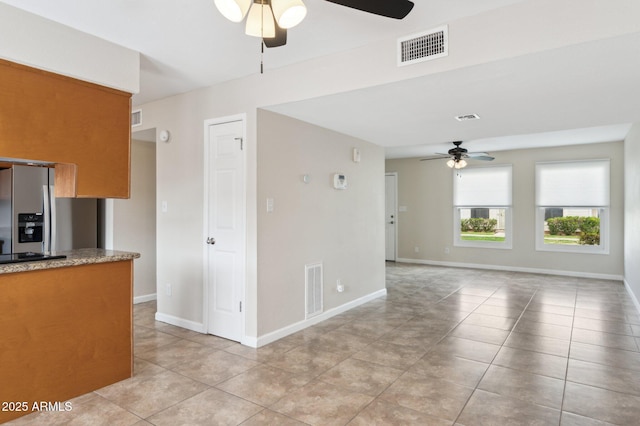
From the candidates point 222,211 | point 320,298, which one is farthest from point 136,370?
point 320,298

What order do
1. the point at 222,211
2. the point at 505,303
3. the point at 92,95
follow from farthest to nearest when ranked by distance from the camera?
the point at 505,303 < the point at 222,211 < the point at 92,95

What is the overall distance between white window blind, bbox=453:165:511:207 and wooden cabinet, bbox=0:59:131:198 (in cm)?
692

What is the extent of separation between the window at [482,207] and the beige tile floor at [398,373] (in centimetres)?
305

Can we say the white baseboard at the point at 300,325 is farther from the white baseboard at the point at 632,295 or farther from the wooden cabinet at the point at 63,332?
the white baseboard at the point at 632,295

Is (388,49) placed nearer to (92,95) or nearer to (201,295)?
(92,95)

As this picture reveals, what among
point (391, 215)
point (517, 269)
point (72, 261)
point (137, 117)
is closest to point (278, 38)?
point (72, 261)

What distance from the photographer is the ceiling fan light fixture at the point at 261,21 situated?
6.05 ft

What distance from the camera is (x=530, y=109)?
3504 mm

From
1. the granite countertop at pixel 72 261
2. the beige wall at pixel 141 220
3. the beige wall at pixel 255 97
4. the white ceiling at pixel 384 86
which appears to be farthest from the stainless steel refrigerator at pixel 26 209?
the beige wall at pixel 141 220

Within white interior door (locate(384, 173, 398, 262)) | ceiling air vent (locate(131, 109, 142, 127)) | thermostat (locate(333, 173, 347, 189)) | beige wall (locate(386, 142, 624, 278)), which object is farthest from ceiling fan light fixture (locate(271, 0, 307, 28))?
white interior door (locate(384, 173, 398, 262))

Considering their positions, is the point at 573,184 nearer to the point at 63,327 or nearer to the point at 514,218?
the point at 514,218

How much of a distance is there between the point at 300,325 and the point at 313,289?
0.42 metres

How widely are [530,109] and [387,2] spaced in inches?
95.2

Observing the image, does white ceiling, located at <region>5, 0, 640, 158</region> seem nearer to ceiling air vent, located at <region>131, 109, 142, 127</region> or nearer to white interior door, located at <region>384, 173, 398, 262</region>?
ceiling air vent, located at <region>131, 109, 142, 127</region>
